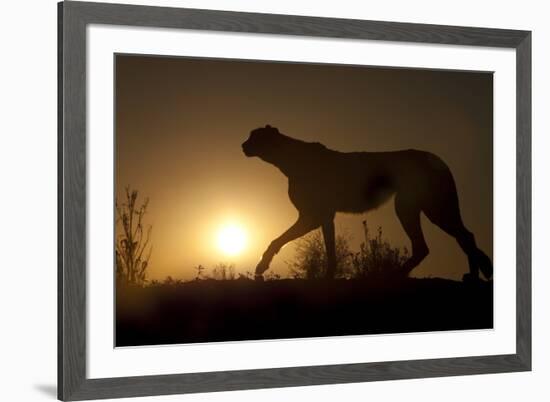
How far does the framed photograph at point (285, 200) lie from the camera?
4.05 m

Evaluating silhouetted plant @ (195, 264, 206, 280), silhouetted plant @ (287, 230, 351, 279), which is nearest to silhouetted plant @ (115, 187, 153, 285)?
silhouetted plant @ (195, 264, 206, 280)

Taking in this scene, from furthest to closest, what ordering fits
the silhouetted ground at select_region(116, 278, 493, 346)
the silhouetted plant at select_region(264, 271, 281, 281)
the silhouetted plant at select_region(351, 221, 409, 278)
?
Answer: the silhouetted plant at select_region(351, 221, 409, 278) < the silhouetted plant at select_region(264, 271, 281, 281) < the silhouetted ground at select_region(116, 278, 493, 346)

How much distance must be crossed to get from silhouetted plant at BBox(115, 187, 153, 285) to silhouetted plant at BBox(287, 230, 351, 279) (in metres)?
0.57

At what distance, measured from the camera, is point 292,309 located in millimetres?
4340

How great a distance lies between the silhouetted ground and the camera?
4.16m

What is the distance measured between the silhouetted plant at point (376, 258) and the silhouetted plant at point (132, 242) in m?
0.84

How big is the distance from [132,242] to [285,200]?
63 centimetres

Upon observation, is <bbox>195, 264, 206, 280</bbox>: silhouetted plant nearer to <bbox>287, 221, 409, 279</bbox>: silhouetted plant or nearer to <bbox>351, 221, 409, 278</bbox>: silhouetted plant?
<bbox>287, 221, 409, 279</bbox>: silhouetted plant

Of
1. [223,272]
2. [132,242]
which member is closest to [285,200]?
[223,272]

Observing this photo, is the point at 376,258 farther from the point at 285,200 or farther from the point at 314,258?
the point at 285,200

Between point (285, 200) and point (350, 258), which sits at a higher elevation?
point (285, 200)

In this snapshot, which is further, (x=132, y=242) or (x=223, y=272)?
(x=223, y=272)

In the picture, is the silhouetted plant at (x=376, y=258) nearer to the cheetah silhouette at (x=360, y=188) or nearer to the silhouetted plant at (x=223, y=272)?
the cheetah silhouette at (x=360, y=188)

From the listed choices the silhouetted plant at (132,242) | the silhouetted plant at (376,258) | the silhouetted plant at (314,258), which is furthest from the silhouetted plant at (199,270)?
the silhouetted plant at (376,258)
